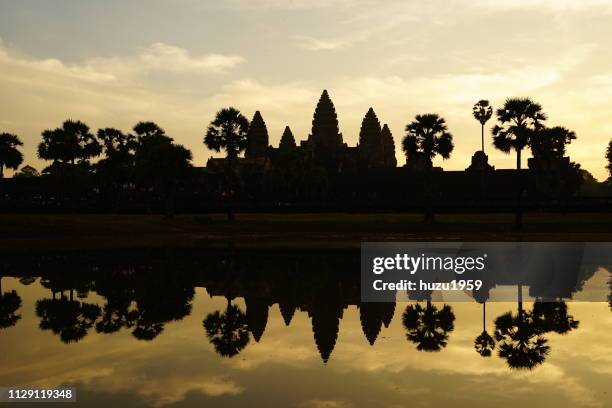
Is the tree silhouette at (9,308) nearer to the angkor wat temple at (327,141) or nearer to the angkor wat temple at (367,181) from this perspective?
the angkor wat temple at (367,181)

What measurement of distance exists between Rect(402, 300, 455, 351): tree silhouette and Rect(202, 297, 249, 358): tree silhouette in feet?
11.9

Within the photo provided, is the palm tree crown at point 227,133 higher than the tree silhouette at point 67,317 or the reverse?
higher

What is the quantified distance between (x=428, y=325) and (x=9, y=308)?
11.2 meters

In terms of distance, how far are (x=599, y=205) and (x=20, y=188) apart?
96.2 meters

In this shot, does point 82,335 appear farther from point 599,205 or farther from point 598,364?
point 599,205

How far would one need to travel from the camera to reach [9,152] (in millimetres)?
91500

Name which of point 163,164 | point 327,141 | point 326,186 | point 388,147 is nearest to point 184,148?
point 163,164

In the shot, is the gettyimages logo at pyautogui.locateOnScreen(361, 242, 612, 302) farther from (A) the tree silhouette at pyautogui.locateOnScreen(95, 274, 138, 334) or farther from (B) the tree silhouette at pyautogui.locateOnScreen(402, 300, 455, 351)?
(A) the tree silhouette at pyautogui.locateOnScreen(95, 274, 138, 334)

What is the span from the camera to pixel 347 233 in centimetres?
5000

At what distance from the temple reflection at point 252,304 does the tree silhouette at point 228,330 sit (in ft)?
0.07

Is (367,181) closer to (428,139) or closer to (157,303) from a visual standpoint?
(428,139)

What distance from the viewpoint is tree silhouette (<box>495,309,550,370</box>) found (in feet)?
40.8

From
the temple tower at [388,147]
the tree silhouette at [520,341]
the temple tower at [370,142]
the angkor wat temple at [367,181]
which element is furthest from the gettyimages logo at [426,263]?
the temple tower at [388,147]

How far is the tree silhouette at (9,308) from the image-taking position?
1653 centimetres
